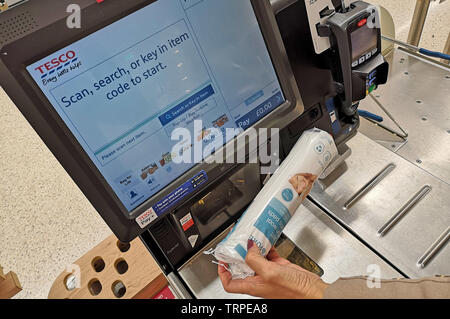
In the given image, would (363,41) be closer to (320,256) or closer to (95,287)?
(320,256)

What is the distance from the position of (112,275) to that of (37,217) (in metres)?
0.99

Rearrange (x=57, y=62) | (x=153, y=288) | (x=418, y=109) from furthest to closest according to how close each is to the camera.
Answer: (x=418, y=109) < (x=153, y=288) < (x=57, y=62)

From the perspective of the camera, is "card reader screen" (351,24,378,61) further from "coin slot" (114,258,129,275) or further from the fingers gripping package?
"coin slot" (114,258,129,275)

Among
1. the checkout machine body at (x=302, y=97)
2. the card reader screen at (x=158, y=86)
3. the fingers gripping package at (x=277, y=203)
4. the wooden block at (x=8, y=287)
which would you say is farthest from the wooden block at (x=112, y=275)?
the card reader screen at (x=158, y=86)

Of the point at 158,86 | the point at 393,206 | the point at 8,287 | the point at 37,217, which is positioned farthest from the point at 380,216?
the point at 37,217

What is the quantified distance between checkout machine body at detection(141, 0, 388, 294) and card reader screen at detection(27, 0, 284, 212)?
12 centimetres

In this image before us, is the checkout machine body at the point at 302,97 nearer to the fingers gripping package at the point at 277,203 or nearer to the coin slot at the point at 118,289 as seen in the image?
the fingers gripping package at the point at 277,203

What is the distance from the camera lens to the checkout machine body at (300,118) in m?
0.88

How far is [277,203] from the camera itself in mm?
859

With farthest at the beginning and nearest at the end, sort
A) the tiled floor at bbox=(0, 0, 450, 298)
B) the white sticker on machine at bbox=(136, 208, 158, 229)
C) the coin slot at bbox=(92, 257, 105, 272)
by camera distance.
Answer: the tiled floor at bbox=(0, 0, 450, 298)
the coin slot at bbox=(92, 257, 105, 272)
the white sticker on machine at bbox=(136, 208, 158, 229)

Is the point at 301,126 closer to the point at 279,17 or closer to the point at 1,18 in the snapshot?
the point at 279,17

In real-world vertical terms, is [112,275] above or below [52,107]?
below

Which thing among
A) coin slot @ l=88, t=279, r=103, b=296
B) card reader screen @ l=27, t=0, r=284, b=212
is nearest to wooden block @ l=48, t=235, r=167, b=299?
coin slot @ l=88, t=279, r=103, b=296

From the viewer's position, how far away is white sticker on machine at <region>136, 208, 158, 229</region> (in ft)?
2.46
